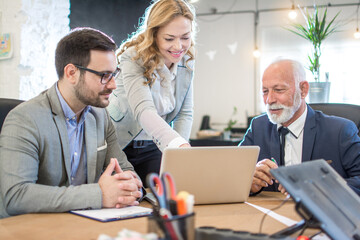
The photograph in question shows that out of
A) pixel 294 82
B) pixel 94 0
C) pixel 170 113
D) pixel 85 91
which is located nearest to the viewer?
pixel 85 91

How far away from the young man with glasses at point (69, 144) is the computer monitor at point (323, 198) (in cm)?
57

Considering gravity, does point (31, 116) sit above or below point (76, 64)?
below

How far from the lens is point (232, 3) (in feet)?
24.2

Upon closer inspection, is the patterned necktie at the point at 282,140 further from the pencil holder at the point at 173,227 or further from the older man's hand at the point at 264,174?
the pencil holder at the point at 173,227

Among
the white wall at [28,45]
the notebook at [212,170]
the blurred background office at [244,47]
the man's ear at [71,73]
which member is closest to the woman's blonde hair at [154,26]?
the man's ear at [71,73]

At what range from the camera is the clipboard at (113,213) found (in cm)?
112

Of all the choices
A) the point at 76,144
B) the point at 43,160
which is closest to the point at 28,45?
the point at 76,144

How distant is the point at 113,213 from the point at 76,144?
455mm

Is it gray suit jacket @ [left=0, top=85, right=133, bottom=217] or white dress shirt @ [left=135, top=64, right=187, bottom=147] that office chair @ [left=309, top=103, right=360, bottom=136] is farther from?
gray suit jacket @ [left=0, top=85, right=133, bottom=217]

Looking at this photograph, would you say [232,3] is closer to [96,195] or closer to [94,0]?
[94,0]

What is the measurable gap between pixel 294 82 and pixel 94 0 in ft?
8.80

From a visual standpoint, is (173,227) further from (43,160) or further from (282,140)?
(282,140)

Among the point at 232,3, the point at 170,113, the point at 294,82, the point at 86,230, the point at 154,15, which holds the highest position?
the point at 232,3

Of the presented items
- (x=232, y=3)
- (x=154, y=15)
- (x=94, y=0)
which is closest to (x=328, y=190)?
(x=154, y=15)
